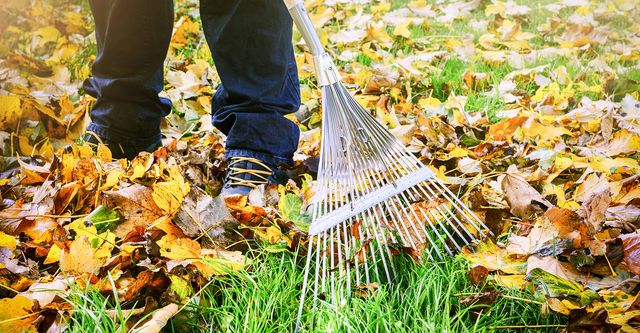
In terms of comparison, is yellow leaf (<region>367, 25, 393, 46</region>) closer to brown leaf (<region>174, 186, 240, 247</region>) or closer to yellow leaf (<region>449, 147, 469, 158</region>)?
yellow leaf (<region>449, 147, 469, 158</region>)

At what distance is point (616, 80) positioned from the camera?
7.53ft

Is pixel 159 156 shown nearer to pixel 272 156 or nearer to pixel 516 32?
pixel 272 156

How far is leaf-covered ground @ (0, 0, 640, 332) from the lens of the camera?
1098 millimetres

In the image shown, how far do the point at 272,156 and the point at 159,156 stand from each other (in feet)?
1.21

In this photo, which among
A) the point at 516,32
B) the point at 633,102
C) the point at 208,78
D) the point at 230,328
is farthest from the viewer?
the point at 516,32

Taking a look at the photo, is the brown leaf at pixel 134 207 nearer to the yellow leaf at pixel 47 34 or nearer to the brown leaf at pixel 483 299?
the brown leaf at pixel 483 299

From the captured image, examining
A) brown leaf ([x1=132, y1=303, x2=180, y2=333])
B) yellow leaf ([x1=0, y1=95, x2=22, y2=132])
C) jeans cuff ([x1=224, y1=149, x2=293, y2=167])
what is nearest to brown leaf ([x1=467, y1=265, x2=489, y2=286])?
brown leaf ([x1=132, y1=303, x2=180, y2=333])

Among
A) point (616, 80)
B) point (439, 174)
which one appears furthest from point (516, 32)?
point (439, 174)

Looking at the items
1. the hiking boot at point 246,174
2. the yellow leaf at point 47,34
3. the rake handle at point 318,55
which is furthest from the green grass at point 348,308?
the yellow leaf at point 47,34

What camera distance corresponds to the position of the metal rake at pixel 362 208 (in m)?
1.19

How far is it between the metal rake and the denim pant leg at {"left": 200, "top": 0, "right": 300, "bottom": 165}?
0.20 metres

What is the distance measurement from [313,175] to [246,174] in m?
0.23

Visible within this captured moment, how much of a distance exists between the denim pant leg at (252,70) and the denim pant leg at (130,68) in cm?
20

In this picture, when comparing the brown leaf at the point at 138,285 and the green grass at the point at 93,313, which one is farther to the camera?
the brown leaf at the point at 138,285
